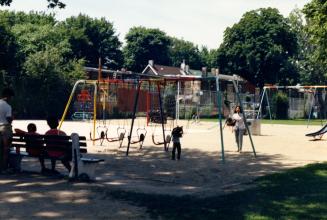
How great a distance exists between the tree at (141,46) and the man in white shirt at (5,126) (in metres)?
74.0

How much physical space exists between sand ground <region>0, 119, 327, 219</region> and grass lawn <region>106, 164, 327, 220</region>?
324 mm

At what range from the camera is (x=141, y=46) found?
8638 cm

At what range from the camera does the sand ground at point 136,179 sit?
7.27m

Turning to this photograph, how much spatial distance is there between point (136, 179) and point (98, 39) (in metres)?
69.5

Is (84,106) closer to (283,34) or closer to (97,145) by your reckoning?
(97,145)

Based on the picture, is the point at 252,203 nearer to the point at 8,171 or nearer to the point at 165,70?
the point at 8,171

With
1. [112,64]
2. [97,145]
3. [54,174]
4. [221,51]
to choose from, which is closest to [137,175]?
[54,174]

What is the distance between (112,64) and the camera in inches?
3169

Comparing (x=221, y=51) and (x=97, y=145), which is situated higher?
(x=221, y=51)

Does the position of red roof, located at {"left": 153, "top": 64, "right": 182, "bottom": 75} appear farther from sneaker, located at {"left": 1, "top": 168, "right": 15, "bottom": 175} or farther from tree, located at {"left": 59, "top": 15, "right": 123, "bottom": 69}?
sneaker, located at {"left": 1, "top": 168, "right": 15, "bottom": 175}

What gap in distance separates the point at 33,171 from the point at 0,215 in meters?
4.06

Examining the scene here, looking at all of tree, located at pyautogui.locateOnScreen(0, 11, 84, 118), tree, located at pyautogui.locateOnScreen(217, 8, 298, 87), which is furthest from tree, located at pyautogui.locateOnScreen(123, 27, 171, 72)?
tree, located at pyautogui.locateOnScreen(0, 11, 84, 118)

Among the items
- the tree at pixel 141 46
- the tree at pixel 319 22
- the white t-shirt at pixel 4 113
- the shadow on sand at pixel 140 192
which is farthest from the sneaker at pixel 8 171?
the tree at pixel 141 46

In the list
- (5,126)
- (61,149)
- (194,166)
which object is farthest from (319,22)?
(5,126)
